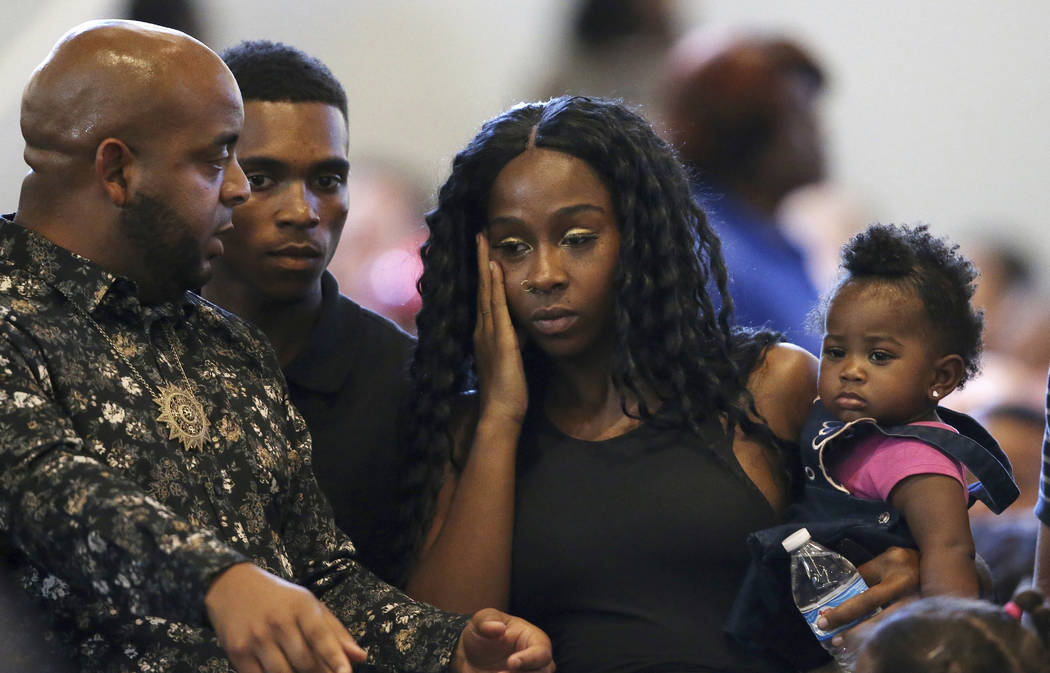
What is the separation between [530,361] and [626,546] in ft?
1.44

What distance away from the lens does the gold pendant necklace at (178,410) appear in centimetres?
175

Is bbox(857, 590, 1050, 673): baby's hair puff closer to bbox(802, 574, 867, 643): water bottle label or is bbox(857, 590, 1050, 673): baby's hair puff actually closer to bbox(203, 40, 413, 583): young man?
bbox(802, 574, 867, 643): water bottle label

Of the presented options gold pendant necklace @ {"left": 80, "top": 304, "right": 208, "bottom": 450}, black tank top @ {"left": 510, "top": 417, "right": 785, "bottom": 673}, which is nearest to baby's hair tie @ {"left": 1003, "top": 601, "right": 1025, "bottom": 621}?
black tank top @ {"left": 510, "top": 417, "right": 785, "bottom": 673}

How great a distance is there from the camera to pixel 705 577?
86.0 inches

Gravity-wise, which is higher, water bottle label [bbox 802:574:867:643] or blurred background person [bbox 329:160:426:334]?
blurred background person [bbox 329:160:426:334]

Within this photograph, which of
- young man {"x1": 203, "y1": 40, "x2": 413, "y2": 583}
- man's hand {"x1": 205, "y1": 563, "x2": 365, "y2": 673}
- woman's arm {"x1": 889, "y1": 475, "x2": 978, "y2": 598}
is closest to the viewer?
man's hand {"x1": 205, "y1": 563, "x2": 365, "y2": 673}

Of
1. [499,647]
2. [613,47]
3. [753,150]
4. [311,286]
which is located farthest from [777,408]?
[613,47]

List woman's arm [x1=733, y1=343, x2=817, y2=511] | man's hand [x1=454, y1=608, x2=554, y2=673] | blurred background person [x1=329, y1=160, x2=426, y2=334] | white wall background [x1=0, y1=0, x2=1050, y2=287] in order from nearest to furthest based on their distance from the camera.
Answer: man's hand [x1=454, y1=608, x2=554, y2=673] < woman's arm [x1=733, y1=343, x2=817, y2=511] < blurred background person [x1=329, y1=160, x2=426, y2=334] < white wall background [x1=0, y1=0, x2=1050, y2=287]

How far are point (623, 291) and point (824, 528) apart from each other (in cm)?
51

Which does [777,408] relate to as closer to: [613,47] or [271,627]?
[271,627]

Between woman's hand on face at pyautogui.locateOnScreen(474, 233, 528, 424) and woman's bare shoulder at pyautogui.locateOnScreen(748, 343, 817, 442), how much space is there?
0.40 m

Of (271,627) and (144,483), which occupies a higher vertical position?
(144,483)

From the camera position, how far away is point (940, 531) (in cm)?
204

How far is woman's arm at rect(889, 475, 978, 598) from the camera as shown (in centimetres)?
201
